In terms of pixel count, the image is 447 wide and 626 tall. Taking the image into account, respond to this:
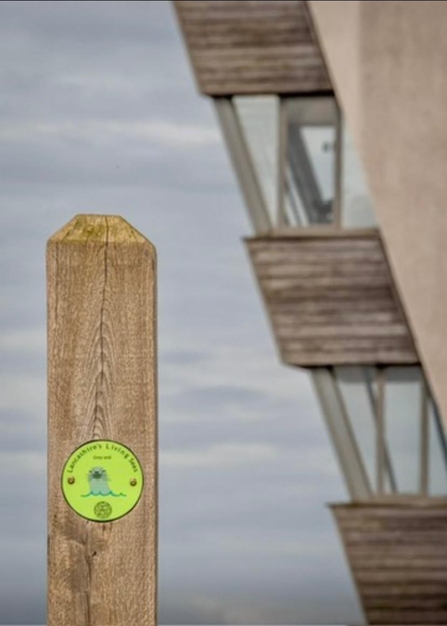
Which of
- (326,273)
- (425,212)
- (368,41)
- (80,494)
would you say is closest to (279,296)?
(326,273)

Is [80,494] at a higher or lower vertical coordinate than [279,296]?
lower

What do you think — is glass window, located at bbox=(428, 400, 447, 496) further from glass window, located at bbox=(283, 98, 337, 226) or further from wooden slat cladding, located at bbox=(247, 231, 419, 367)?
glass window, located at bbox=(283, 98, 337, 226)

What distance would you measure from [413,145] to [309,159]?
968 millimetres

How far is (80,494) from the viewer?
9.82 feet

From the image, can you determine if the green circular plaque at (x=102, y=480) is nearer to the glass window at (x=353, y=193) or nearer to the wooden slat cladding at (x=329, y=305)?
the wooden slat cladding at (x=329, y=305)

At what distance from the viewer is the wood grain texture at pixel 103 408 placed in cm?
296

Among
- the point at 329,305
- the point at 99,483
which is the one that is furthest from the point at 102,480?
the point at 329,305

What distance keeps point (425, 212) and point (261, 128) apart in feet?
5.31

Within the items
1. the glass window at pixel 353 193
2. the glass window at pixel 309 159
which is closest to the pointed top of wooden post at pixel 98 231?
the glass window at pixel 353 193

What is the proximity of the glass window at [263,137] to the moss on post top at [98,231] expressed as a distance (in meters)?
11.3

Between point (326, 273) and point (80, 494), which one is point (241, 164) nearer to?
point (326, 273)

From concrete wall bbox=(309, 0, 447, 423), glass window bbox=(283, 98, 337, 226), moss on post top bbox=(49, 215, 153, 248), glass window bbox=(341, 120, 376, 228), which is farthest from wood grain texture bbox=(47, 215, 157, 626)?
glass window bbox=(283, 98, 337, 226)

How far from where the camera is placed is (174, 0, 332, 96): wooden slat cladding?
47.0 feet

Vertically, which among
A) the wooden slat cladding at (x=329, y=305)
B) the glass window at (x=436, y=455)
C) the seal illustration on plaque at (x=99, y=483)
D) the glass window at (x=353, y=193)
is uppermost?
the glass window at (x=353, y=193)
